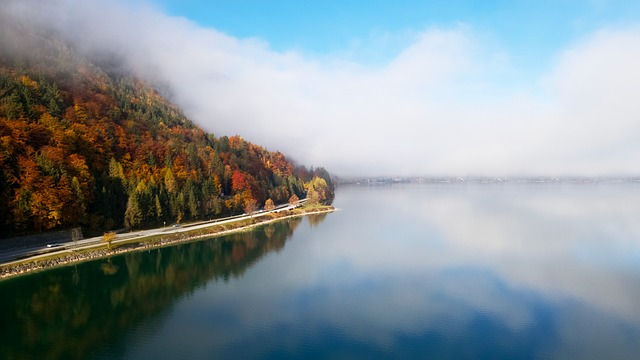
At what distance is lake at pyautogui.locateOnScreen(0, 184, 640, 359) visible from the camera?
21078mm

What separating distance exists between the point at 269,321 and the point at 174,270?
1914 centimetres

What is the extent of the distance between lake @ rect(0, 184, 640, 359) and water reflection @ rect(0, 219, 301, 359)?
13cm

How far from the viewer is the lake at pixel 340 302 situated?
21.1 m

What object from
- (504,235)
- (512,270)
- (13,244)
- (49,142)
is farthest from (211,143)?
(512,270)

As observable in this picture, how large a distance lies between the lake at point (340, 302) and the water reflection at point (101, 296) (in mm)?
133

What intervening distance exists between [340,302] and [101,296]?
2094cm

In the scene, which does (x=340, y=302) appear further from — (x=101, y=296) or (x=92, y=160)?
(x=92, y=160)

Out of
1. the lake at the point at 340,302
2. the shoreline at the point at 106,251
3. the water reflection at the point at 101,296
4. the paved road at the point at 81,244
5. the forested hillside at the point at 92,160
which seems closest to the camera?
the lake at the point at 340,302

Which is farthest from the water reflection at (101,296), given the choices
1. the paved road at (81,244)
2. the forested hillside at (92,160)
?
the forested hillside at (92,160)

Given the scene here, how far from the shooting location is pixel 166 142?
259 ft

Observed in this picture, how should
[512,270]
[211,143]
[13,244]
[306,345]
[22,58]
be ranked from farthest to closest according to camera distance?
1. [211,143]
2. [22,58]
3. [13,244]
4. [512,270]
5. [306,345]

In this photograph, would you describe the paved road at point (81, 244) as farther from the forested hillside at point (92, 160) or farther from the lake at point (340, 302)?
the lake at point (340, 302)

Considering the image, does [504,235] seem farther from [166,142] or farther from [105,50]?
[105,50]

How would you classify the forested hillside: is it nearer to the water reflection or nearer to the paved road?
the paved road
